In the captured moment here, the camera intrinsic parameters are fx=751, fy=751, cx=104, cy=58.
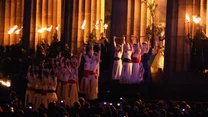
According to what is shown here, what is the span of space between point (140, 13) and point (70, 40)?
5.06 m

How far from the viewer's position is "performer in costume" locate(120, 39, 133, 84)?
32688 millimetres

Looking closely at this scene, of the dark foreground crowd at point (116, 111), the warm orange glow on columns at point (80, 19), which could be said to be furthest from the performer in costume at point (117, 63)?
the dark foreground crowd at point (116, 111)

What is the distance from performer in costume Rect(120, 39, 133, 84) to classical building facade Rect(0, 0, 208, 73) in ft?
7.66

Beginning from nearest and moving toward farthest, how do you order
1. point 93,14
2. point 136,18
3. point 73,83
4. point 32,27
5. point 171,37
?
point 73,83
point 171,37
point 136,18
point 93,14
point 32,27

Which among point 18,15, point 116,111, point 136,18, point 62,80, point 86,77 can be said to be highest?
point 18,15

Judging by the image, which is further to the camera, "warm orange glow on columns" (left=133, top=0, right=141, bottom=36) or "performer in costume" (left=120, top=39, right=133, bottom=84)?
"warm orange glow on columns" (left=133, top=0, right=141, bottom=36)

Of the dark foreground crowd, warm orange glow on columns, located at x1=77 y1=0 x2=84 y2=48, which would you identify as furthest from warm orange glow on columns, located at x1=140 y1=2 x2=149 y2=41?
the dark foreground crowd

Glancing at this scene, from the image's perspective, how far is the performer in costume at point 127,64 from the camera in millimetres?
32688

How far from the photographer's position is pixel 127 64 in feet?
108

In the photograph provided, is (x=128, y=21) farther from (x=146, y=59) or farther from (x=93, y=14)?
(x=146, y=59)

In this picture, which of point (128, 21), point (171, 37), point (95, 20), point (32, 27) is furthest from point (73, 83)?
point (32, 27)

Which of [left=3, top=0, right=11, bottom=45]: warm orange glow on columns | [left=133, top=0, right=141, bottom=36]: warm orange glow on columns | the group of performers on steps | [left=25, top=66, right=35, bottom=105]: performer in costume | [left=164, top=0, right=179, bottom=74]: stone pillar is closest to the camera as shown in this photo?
the group of performers on steps

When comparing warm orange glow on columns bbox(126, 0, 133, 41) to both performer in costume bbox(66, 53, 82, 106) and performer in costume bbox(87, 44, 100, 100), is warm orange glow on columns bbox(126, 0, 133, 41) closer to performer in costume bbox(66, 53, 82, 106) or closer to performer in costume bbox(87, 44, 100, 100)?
performer in costume bbox(87, 44, 100, 100)

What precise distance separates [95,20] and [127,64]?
838 cm
